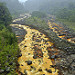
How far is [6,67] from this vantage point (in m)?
12.7

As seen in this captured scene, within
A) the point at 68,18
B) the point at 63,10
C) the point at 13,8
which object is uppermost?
the point at 13,8

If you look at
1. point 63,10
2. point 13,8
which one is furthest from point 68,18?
point 13,8

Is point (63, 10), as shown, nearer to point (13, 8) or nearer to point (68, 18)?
point (68, 18)

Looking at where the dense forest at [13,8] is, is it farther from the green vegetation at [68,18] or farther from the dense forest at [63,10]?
the green vegetation at [68,18]

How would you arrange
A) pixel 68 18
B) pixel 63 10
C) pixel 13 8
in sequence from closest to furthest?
pixel 68 18, pixel 63 10, pixel 13 8

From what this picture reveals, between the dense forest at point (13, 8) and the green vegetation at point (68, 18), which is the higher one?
the dense forest at point (13, 8)

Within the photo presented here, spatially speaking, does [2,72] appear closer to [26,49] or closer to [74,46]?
[26,49]

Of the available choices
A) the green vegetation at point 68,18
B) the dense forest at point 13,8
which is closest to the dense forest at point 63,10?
the green vegetation at point 68,18

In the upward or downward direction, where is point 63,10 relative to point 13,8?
downward

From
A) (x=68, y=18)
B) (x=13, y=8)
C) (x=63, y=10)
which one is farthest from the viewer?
(x=13, y=8)

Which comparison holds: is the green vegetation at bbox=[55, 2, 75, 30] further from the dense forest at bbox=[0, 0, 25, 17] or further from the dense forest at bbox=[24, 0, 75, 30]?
the dense forest at bbox=[0, 0, 25, 17]

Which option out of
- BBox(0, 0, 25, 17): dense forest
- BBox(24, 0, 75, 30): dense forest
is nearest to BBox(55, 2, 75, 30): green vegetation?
BBox(24, 0, 75, 30): dense forest

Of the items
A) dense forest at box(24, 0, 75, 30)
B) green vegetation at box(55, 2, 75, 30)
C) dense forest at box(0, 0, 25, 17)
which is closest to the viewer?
green vegetation at box(55, 2, 75, 30)

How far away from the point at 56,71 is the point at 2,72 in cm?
855
